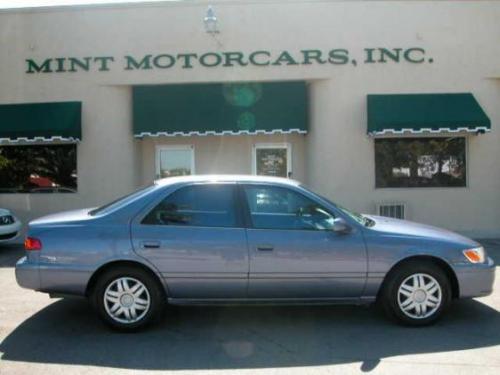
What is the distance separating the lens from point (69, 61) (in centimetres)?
1170

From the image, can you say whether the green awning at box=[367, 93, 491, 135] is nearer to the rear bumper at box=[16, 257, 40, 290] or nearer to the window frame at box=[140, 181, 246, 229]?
the window frame at box=[140, 181, 246, 229]

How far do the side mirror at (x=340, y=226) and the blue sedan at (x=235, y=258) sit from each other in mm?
13

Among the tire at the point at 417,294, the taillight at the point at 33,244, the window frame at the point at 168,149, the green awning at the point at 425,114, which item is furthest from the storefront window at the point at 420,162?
the taillight at the point at 33,244

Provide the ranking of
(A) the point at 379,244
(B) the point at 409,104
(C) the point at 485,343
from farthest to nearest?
(B) the point at 409,104 < (A) the point at 379,244 < (C) the point at 485,343

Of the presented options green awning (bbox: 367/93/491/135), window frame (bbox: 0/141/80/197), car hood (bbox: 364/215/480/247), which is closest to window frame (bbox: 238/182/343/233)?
car hood (bbox: 364/215/480/247)

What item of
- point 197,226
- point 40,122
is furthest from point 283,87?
point 197,226

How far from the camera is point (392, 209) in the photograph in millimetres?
11367

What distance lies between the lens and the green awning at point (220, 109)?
11062 mm

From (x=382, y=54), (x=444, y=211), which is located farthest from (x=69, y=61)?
(x=444, y=211)

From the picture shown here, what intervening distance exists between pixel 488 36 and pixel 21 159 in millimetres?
10913

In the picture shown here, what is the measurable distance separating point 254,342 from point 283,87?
7503mm

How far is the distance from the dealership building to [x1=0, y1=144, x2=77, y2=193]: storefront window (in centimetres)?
20

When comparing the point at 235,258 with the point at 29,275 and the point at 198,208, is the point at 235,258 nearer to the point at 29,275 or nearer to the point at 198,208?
the point at 198,208

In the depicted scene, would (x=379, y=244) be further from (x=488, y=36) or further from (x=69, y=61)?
(x=69, y=61)
